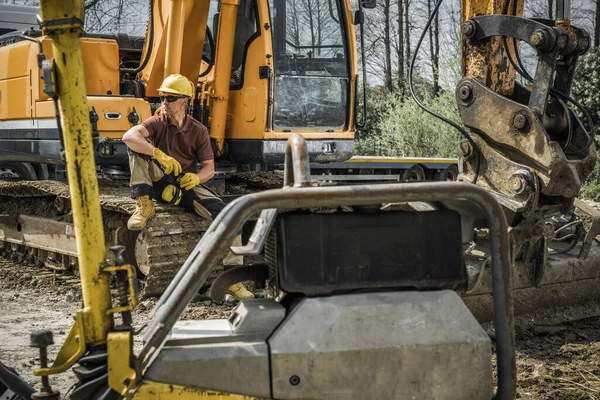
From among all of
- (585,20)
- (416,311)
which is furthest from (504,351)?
(585,20)

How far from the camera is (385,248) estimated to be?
2682 mm

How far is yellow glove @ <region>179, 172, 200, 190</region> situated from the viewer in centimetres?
612

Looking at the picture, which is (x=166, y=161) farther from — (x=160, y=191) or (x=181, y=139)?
(x=160, y=191)

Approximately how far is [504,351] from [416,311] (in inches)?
13.0

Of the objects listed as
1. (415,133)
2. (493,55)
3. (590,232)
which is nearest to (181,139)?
(493,55)

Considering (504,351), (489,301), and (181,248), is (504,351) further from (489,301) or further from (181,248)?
(181,248)

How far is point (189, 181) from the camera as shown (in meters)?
6.16

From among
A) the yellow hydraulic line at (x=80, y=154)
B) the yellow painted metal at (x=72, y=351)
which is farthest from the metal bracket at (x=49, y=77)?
the yellow painted metal at (x=72, y=351)

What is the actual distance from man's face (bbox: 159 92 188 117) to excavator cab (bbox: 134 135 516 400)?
3.46 metres

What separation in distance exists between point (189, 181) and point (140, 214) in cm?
46

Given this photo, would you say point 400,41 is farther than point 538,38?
Yes

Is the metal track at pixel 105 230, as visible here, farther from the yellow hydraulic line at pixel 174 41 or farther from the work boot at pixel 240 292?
the yellow hydraulic line at pixel 174 41

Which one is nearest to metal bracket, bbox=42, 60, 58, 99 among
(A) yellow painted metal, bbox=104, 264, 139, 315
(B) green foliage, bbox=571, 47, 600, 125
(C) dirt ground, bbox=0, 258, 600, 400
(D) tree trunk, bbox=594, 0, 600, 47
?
(A) yellow painted metal, bbox=104, 264, 139, 315

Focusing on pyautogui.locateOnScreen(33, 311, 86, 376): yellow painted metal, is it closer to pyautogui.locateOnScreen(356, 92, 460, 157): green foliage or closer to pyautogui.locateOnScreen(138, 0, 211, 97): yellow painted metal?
pyautogui.locateOnScreen(138, 0, 211, 97): yellow painted metal
